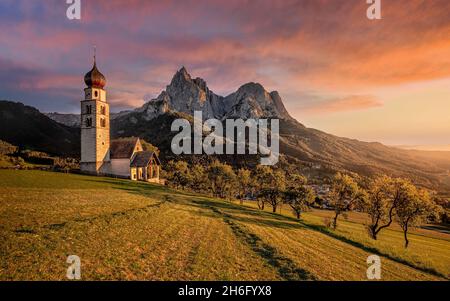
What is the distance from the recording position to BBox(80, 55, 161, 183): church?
73.9m

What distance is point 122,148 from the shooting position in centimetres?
8075

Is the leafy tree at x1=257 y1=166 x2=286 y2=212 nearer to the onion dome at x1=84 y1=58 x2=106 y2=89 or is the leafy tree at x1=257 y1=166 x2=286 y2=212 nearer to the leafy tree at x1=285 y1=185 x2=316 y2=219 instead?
the leafy tree at x1=285 y1=185 x2=316 y2=219

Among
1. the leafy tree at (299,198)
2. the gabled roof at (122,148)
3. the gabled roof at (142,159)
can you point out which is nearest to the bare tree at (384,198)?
the leafy tree at (299,198)

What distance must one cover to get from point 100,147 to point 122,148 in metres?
7.10

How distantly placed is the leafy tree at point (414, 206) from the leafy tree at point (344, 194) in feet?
27.1

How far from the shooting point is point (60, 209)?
2534 cm

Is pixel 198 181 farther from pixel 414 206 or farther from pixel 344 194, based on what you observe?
pixel 414 206

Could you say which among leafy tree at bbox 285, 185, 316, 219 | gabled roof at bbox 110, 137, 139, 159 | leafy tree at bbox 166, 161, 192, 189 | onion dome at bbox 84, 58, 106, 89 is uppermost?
onion dome at bbox 84, 58, 106, 89

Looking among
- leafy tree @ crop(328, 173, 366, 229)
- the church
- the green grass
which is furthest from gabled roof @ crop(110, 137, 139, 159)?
leafy tree @ crop(328, 173, 366, 229)

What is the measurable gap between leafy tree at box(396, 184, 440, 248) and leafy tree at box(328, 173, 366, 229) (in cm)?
825

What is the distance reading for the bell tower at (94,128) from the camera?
73688mm

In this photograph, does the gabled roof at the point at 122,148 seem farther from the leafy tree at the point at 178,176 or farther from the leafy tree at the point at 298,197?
the leafy tree at the point at 298,197
